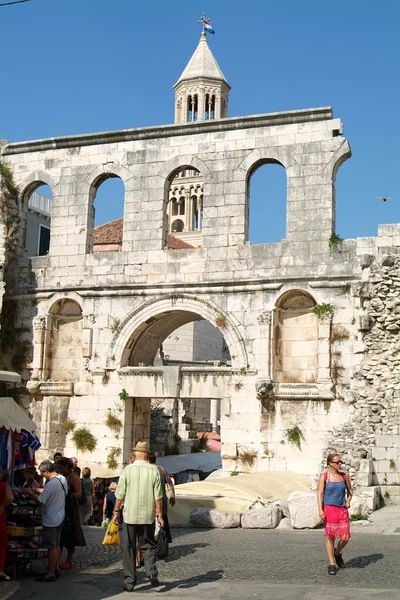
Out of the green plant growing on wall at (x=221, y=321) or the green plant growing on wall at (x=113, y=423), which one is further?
the green plant growing on wall at (x=113, y=423)

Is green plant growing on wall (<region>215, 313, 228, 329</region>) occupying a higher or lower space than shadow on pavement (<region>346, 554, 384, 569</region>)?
higher

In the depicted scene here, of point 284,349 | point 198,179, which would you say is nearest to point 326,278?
point 284,349

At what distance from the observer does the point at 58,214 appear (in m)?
21.6

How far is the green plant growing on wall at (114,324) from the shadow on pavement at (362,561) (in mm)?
11176

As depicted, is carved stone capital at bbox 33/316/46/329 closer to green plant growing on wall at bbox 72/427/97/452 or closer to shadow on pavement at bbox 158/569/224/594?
green plant growing on wall at bbox 72/427/97/452

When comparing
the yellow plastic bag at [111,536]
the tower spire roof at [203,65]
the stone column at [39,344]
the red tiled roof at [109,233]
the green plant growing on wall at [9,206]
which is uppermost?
the tower spire roof at [203,65]

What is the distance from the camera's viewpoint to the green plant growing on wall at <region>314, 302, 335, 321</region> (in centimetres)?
1861

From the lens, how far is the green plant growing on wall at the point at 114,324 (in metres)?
20.5

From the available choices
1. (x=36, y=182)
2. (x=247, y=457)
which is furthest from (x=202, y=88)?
(x=247, y=457)

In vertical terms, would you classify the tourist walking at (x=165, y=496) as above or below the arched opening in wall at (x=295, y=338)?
below

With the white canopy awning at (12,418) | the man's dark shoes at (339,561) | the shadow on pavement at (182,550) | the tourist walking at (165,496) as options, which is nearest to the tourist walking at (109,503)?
the tourist walking at (165,496)

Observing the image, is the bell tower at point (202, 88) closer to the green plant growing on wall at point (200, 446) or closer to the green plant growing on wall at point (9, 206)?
the green plant growing on wall at point (200, 446)

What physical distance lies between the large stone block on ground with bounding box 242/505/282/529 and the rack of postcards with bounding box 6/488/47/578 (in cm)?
437

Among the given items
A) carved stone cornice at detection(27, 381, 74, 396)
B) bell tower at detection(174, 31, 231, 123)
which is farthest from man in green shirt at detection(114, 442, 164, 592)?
bell tower at detection(174, 31, 231, 123)
